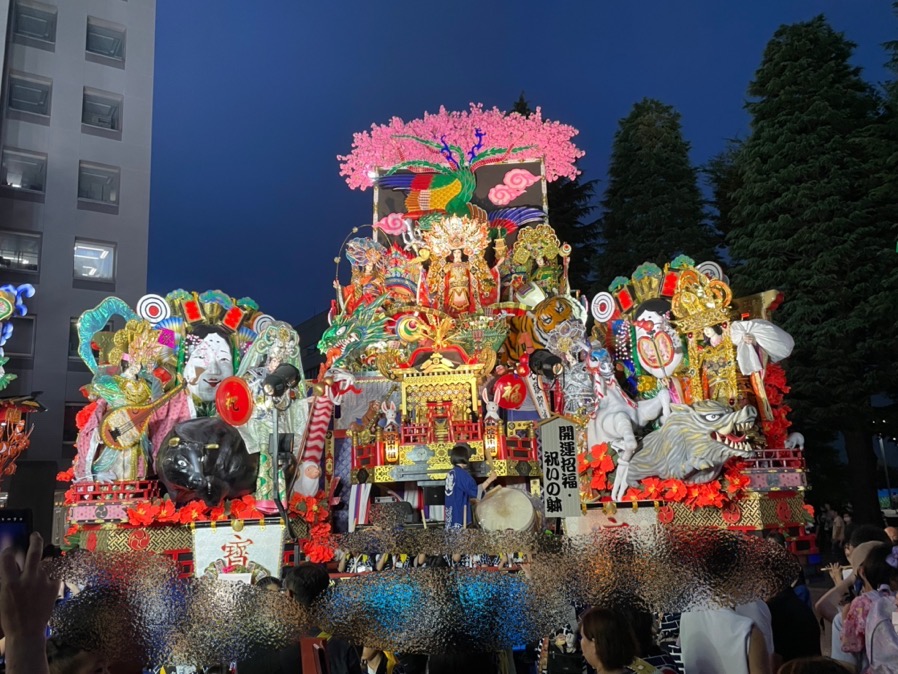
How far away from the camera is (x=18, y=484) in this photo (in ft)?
62.0

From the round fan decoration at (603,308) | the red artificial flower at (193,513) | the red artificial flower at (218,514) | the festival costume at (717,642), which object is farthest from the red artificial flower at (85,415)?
the festival costume at (717,642)

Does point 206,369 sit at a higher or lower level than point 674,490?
higher

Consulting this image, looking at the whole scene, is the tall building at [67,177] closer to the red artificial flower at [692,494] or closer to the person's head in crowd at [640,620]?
the red artificial flower at [692,494]

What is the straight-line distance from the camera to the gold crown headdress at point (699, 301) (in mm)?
14359

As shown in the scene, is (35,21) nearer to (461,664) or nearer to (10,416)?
(10,416)

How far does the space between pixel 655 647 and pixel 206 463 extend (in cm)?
1085

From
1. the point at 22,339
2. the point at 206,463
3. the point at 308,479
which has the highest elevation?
the point at 22,339

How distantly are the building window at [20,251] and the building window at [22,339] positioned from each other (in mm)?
1504

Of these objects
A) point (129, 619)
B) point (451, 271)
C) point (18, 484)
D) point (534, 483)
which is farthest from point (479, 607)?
point (18, 484)

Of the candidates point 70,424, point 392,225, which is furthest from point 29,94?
point 392,225

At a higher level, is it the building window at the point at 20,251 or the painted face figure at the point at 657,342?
the building window at the point at 20,251

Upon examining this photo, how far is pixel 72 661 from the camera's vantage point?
280cm

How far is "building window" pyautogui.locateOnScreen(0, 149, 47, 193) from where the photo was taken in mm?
22047

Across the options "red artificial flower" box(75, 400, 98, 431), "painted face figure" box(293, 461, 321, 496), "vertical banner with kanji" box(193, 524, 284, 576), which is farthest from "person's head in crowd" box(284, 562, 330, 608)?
"red artificial flower" box(75, 400, 98, 431)
